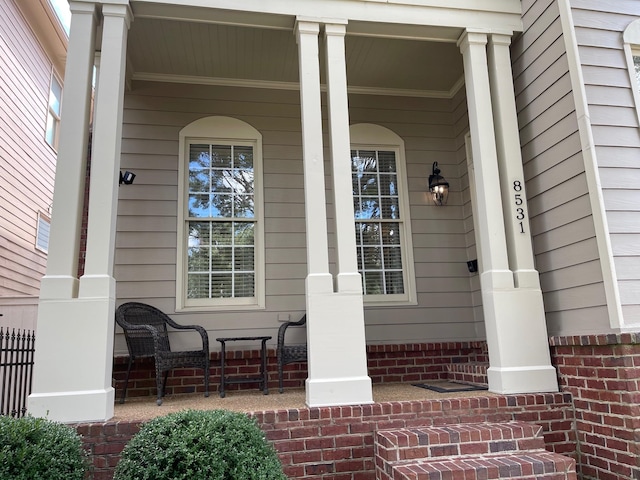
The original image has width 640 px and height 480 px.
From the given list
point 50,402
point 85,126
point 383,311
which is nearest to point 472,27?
point 383,311

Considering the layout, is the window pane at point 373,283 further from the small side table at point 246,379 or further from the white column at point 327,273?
the white column at point 327,273

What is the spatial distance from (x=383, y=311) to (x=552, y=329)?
1.71 meters

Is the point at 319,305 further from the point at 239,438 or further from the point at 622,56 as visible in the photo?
the point at 622,56

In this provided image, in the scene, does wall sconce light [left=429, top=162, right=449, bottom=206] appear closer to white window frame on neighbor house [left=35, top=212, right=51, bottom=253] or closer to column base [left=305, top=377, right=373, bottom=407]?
column base [left=305, top=377, right=373, bottom=407]

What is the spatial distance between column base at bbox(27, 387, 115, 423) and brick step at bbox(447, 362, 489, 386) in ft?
9.36

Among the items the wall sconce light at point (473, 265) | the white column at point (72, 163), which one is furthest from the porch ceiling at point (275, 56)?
the wall sconce light at point (473, 265)

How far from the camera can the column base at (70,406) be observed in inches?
→ 118

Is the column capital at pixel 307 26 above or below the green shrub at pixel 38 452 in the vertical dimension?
above

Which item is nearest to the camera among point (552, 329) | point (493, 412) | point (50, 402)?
point (50, 402)

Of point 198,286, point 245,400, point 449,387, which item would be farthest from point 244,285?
point 449,387

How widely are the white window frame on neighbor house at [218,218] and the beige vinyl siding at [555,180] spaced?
2.56 metres

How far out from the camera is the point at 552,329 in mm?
3684

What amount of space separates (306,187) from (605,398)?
2429mm

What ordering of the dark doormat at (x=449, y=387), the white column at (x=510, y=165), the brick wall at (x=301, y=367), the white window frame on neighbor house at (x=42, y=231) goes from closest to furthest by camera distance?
1. the white column at (x=510, y=165)
2. the dark doormat at (x=449, y=387)
3. the brick wall at (x=301, y=367)
4. the white window frame on neighbor house at (x=42, y=231)
